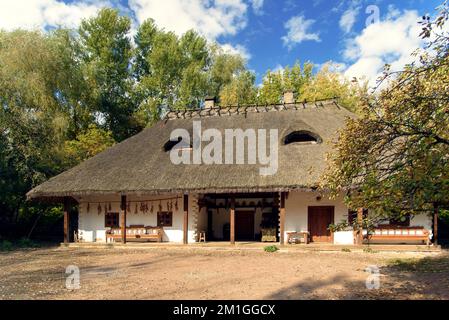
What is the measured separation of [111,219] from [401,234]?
13.6 meters

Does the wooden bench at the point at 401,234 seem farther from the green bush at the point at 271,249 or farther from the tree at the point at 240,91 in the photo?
the tree at the point at 240,91

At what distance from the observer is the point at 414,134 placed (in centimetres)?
566

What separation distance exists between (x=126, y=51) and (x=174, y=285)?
29478mm

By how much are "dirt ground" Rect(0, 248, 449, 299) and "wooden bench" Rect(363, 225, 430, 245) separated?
1.21m

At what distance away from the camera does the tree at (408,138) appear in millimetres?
5406

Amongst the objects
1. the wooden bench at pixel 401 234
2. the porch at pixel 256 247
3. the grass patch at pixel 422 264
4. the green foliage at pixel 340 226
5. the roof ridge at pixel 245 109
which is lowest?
the porch at pixel 256 247

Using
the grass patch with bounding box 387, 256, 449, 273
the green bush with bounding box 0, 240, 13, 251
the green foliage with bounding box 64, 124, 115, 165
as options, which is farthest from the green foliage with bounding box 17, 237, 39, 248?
the grass patch with bounding box 387, 256, 449, 273

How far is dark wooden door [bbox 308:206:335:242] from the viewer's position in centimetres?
1656

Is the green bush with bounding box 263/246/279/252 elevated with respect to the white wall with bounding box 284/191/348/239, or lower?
lower

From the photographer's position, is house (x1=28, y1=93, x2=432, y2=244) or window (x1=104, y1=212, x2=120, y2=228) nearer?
house (x1=28, y1=93, x2=432, y2=244)

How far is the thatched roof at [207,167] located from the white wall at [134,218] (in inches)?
65.8

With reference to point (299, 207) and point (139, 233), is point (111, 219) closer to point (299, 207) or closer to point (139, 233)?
point (139, 233)

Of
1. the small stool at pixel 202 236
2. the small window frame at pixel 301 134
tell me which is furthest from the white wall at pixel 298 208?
the small stool at pixel 202 236

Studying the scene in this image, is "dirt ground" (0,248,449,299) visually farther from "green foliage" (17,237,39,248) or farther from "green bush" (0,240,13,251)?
"green foliage" (17,237,39,248)
